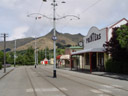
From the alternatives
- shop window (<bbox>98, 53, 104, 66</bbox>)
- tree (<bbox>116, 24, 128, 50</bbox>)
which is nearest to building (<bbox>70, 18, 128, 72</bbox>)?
shop window (<bbox>98, 53, 104, 66</bbox>)

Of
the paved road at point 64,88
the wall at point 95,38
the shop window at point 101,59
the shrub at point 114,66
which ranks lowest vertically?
the paved road at point 64,88

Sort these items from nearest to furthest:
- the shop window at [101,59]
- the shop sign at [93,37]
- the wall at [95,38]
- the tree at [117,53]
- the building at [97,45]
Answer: the tree at [117,53] < the building at [97,45] < the wall at [95,38] < the shop window at [101,59] < the shop sign at [93,37]

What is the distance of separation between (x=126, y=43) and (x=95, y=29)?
16.7 meters

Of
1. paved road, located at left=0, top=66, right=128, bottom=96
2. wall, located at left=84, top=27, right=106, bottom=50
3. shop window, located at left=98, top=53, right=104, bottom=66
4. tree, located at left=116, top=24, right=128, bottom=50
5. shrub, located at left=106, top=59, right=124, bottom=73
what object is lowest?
paved road, located at left=0, top=66, right=128, bottom=96

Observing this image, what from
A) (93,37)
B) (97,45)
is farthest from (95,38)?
(97,45)

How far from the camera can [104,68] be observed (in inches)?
1303

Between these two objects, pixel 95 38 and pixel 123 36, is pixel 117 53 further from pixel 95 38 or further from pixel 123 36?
pixel 95 38

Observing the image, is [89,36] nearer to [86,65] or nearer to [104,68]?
[86,65]

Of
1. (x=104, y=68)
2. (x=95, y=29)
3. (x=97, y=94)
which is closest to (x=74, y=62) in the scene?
(x=95, y=29)

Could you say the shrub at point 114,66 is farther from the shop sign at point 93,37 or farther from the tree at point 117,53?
the shop sign at point 93,37

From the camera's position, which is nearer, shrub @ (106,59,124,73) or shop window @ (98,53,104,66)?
shrub @ (106,59,124,73)

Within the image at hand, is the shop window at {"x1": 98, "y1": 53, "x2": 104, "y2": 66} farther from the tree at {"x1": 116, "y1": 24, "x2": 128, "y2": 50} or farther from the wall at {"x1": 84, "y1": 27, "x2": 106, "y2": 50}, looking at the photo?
the tree at {"x1": 116, "y1": 24, "x2": 128, "y2": 50}

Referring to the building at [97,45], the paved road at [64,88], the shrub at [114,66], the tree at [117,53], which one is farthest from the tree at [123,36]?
the building at [97,45]

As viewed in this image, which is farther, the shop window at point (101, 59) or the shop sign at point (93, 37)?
the shop sign at point (93, 37)
